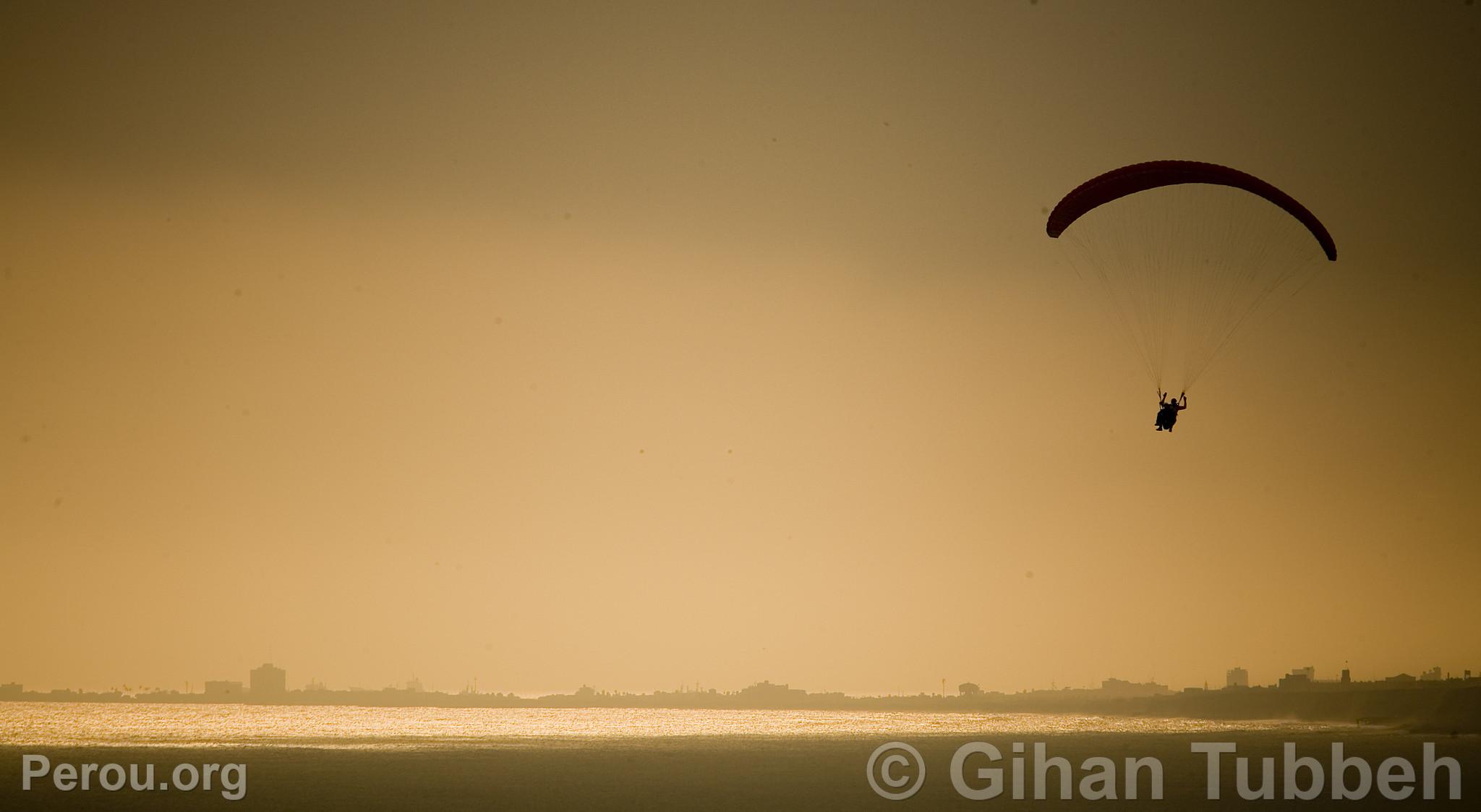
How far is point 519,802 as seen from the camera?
49.1 m

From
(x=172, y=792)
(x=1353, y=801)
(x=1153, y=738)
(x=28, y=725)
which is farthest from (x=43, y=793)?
(x=28, y=725)

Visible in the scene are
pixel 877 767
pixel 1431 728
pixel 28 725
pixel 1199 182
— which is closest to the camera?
pixel 1199 182

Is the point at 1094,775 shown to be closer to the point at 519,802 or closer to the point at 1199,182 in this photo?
the point at 519,802

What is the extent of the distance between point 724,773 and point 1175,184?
153 feet

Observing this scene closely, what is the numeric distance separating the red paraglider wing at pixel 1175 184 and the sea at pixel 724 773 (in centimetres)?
2454

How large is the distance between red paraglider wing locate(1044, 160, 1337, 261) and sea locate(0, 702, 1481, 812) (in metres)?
24.5

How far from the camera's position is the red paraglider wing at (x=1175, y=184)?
40.4 meters

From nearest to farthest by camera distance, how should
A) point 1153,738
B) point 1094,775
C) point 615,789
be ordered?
point 615,789
point 1094,775
point 1153,738

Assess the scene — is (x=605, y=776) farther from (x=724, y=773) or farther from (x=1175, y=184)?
(x=1175, y=184)

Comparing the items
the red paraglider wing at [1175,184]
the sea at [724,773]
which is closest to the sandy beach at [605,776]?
the sea at [724,773]

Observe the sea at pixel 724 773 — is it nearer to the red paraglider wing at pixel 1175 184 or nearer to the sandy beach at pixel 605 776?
the sandy beach at pixel 605 776

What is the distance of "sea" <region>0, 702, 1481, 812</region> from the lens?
51000 mm

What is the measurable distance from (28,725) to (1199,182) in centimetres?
20593

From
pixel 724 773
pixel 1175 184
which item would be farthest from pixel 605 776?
pixel 1175 184
